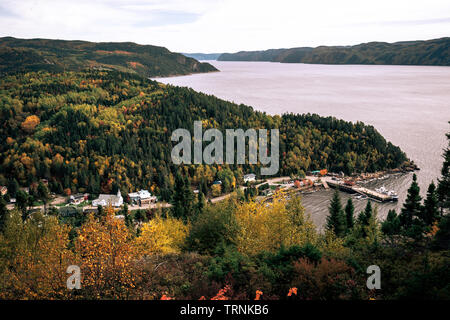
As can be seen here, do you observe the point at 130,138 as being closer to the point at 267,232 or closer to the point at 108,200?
the point at 108,200

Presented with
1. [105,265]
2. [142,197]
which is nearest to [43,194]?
[142,197]

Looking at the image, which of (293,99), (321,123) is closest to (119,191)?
(321,123)

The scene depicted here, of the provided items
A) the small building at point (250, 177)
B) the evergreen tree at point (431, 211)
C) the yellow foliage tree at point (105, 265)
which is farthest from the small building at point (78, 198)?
the evergreen tree at point (431, 211)

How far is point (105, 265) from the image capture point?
38.3 feet

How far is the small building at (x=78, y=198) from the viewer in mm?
55312

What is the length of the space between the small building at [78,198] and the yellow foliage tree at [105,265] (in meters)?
47.8

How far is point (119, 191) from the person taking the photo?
183 ft

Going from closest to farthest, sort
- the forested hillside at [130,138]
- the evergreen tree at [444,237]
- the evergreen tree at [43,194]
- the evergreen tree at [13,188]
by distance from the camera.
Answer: the evergreen tree at [444,237] → the evergreen tree at [43,194] → the evergreen tree at [13,188] → the forested hillside at [130,138]

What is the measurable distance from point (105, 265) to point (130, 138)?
6855 centimetres
